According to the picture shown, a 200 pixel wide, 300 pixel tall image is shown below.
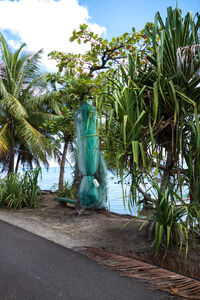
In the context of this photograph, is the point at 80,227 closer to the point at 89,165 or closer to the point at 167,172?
the point at 89,165

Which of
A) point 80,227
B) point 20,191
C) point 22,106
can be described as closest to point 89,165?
point 80,227

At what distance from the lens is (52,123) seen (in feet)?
16.2

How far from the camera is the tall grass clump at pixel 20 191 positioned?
5.11m

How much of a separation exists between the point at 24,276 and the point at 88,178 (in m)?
2.42

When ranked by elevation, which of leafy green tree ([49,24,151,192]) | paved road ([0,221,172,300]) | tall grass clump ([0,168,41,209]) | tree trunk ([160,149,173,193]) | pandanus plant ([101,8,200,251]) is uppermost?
leafy green tree ([49,24,151,192])

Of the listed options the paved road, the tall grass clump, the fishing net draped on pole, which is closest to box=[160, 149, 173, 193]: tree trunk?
the paved road

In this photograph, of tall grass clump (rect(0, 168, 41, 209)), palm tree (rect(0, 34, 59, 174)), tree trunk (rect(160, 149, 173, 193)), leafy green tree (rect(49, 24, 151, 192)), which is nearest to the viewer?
tree trunk (rect(160, 149, 173, 193))

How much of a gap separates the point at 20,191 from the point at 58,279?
362 cm

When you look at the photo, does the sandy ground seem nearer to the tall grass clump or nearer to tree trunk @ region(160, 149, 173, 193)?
the tall grass clump

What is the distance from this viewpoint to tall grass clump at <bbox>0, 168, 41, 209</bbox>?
16.8 ft

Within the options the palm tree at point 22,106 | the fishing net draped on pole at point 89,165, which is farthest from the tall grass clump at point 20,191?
the palm tree at point 22,106

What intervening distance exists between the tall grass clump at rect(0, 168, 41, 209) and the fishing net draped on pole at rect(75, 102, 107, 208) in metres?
1.49

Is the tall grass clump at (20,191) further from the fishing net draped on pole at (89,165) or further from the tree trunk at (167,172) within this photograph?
the tree trunk at (167,172)

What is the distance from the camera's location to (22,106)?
28.2 feet
